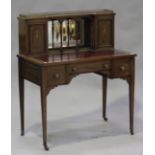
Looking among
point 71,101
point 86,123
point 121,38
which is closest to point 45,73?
point 86,123

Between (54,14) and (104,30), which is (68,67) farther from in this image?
(104,30)

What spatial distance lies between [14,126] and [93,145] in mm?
796

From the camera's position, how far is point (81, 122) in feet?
19.8

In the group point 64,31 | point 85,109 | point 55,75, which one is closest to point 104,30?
point 64,31

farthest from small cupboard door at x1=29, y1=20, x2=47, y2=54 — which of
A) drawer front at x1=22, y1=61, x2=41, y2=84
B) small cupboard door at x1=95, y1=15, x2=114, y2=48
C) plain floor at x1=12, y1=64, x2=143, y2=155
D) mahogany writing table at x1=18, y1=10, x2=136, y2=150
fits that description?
plain floor at x1=12, y1=64, x2=143, y2=155

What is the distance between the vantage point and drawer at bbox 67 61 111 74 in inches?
207

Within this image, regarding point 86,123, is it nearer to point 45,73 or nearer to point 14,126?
point 14,126

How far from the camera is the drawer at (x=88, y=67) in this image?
5270 mm

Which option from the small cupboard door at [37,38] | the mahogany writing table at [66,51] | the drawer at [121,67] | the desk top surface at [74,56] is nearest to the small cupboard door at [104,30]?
the mahogany writing table at [66,51]

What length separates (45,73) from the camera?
16.9 ft

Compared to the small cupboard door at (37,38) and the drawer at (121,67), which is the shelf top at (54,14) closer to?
the small cupboard door at (37,38)

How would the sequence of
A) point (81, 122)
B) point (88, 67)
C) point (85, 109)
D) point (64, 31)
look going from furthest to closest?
point (85, 109) < point (81, 122) < point (64, 31) < point (88, 67)

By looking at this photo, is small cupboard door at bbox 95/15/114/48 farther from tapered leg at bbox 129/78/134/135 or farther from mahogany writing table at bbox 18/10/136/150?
tapered leg at bbox 129/78/134/135

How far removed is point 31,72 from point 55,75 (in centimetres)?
25
